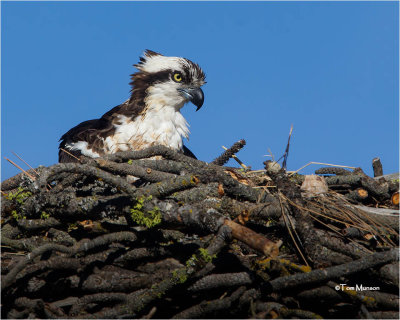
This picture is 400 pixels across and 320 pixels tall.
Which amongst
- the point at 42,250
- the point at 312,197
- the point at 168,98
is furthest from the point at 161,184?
the point at 168,98

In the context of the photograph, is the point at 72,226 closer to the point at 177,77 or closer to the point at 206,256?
the point at 206,256

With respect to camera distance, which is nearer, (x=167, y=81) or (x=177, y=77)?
(x=167, y=81)

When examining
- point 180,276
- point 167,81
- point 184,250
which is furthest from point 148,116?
point 180,276

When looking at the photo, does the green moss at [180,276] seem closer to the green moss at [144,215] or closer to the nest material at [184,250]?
the nest material at [184,250]

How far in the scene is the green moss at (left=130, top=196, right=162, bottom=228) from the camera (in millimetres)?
3127

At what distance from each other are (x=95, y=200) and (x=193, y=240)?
79 centimetres

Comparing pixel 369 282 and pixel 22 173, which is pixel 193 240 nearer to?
pixel 369 282

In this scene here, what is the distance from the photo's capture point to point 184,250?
333cm

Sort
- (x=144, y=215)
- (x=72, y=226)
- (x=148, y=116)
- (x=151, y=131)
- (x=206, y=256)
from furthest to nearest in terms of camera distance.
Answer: (x=148, y=116)
(x=151, y=131)
(x=72, y=226)
(x=144, y=215)
(x=206, y=256)

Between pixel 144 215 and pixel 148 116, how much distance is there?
9.10ft

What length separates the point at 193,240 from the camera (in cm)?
333

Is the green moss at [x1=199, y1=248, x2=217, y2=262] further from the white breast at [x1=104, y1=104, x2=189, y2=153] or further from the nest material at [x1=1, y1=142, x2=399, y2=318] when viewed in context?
the white breast at [x1=104, y1=104, x2=189, y2=153]

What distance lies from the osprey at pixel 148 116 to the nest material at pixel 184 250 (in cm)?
163

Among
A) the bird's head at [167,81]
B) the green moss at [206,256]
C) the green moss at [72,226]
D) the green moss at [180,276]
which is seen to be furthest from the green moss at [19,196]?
the bird's head at [167,81]
